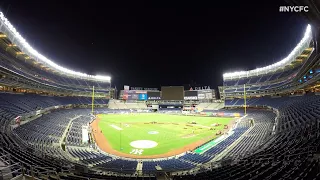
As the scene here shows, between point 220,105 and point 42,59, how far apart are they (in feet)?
225

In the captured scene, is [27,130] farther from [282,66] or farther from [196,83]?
[196,83]

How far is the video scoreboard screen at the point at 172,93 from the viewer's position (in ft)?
284

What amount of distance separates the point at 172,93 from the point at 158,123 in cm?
3885

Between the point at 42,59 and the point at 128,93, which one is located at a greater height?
the point at 42,59

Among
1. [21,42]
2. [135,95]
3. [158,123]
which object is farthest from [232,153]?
[135,95]

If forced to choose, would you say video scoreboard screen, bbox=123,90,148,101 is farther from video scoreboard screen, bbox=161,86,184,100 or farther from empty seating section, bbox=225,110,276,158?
empty seating section, bbox=225,110,276,158

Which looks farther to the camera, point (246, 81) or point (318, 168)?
point (246, 81)

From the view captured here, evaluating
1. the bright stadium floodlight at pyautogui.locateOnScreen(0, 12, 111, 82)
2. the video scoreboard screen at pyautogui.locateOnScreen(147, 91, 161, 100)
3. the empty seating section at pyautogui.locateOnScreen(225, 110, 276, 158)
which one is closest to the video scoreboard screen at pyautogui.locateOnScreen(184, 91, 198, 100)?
the video scoreboard screen at pyautogui.locateOnScreen(147, 91, 161, 100)

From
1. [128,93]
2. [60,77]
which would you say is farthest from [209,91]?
[60,77]

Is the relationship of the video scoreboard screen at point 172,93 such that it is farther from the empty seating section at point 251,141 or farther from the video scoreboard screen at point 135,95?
the empty seating section at point 251,141

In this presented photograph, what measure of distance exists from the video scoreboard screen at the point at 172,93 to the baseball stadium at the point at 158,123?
49cm

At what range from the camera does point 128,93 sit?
9019 centimetres

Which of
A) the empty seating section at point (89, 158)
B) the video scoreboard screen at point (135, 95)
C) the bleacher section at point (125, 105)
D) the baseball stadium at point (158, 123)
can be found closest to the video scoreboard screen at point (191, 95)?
the baseball stadium at point (158, 123)

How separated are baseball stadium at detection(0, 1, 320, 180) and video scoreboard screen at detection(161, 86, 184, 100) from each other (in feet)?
1.61
